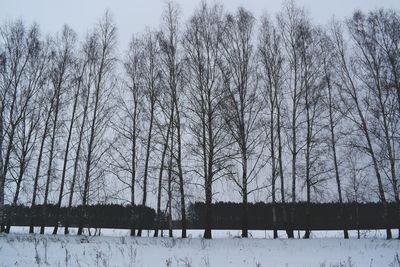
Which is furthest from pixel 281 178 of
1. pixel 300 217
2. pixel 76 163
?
pixel 300 217

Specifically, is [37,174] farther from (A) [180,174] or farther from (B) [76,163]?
(A) [180,174]

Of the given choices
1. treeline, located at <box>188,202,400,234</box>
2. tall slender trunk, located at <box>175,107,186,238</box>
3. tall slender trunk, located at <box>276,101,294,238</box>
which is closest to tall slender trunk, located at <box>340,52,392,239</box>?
tall slender trunk, located at <box>276,101,294,238</box>

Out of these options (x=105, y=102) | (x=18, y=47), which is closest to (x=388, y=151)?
(x=105, y=102)

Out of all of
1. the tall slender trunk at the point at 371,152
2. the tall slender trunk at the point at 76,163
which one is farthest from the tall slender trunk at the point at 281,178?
the tall slender trunk at the point at 76,163

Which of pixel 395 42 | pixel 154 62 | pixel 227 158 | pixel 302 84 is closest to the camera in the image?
pixel 227 158

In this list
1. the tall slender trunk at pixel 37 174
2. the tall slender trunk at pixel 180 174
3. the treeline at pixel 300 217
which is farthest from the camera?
the treeline at pixel 300 217

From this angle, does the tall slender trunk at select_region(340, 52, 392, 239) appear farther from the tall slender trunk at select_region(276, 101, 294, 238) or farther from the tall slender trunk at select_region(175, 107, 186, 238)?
the tall slender trunk at select_region(175, 107, 186, 238)

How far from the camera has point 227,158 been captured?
54.9 ft

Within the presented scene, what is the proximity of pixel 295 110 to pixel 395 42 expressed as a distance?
6884mm

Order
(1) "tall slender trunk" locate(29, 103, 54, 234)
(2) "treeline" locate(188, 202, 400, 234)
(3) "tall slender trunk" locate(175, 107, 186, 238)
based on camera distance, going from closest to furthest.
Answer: (3) "tall slender trunk" locate(175, 107, 186, 238), (1) "tall slender trunk" locate(29, 103, 54, 234), (2) "treeline" locate(188, 202, 400, 234)

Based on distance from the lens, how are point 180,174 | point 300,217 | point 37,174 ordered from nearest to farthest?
1. point 180,174
2. point 37,174
3. point 300,217

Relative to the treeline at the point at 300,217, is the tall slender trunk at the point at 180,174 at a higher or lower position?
higher

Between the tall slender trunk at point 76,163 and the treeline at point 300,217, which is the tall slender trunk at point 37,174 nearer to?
the tall slender trunk at point 76,163

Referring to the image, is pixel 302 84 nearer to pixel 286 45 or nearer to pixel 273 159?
pixel 286 45
